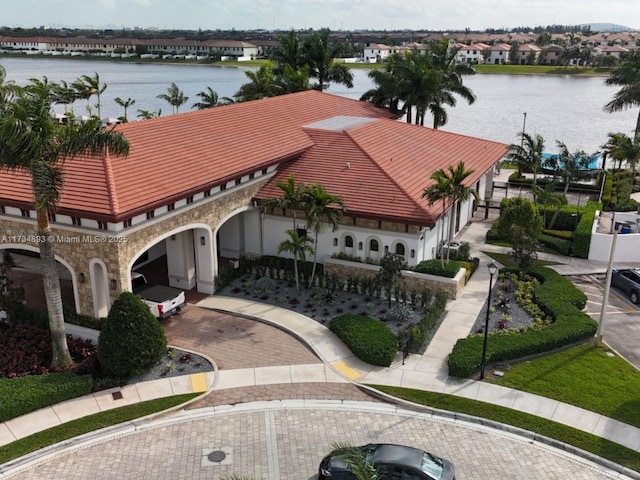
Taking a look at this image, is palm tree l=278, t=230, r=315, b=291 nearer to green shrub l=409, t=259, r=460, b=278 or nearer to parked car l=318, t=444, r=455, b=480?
green shrub l=409, t=259, r=460, b=278

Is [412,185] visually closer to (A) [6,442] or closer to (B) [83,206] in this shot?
(B) [83,206]

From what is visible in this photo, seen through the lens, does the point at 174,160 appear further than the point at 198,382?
Yes

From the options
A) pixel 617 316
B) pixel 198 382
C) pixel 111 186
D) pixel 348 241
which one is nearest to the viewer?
pixel 198 382

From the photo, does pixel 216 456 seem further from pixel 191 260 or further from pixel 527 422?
pixel 191 260

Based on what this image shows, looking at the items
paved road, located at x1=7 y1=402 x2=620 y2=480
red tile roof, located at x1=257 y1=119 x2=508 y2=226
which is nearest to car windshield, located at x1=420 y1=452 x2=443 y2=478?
paved road, located at x1=7 y1=402 x2=620 y2=480

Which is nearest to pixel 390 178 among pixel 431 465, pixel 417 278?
pixel 417 278

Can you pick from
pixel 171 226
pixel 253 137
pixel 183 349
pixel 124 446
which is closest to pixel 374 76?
pixel 253 137

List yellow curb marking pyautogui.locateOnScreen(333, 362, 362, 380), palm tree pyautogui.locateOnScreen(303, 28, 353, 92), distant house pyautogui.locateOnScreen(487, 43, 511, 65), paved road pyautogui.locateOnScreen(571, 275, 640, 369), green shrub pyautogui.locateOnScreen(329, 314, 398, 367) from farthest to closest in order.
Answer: distant house pyautogui.locateOnScreen(487, 43, 511, 65)
palm tree pyautogui.locateOnScreen(303, 28, 353, 92)
paved road pyautogui.locateOnScreen(571, 275, 640, 369)
green shrub pyautogui.locateOnScreen(329, 314, 398, 367)
yellow curb marking pyautogui.locateOnScreen(333, 362, 362, 380)
